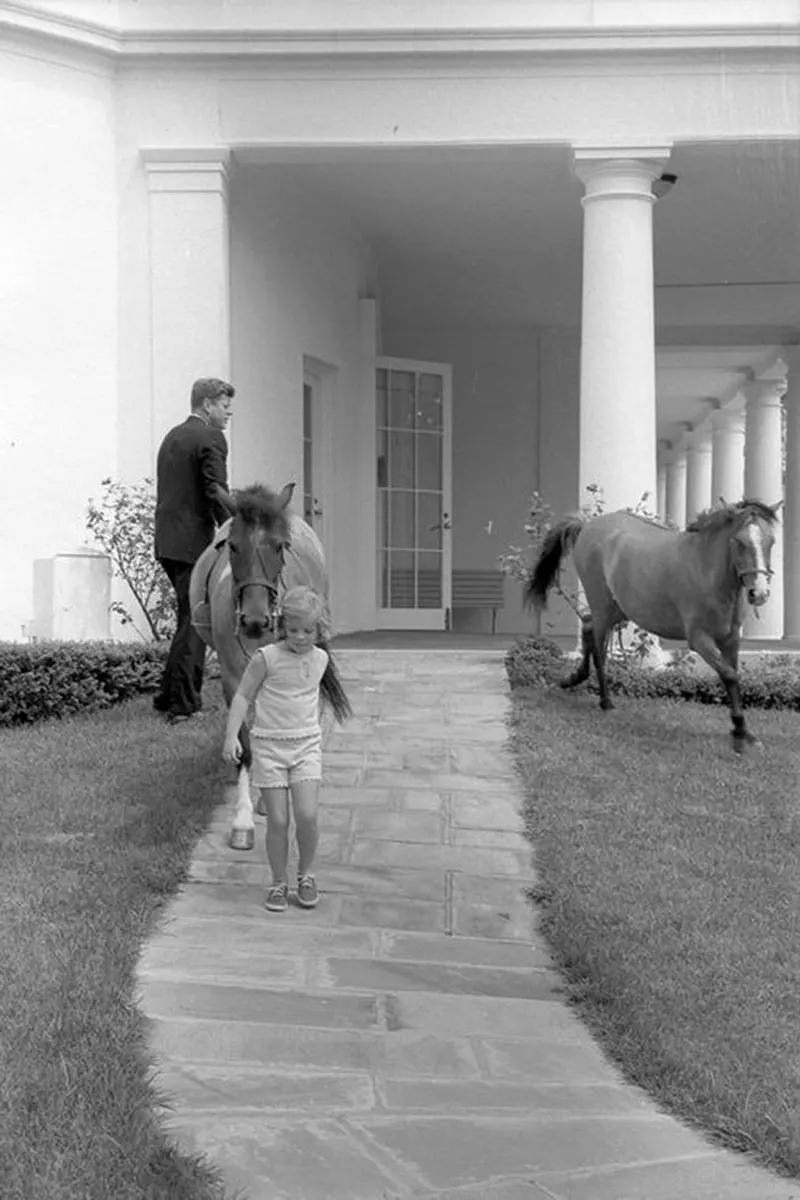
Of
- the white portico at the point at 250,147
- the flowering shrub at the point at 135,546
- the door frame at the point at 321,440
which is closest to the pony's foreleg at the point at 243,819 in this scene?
the flowering shrub at the point at 135,546

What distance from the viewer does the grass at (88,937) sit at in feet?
8.58

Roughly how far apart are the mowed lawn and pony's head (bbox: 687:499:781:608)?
938 millimetres

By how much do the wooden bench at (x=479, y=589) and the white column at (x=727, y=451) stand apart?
20.9 feet

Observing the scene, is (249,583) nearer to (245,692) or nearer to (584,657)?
(245,692)

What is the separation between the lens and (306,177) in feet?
35.6

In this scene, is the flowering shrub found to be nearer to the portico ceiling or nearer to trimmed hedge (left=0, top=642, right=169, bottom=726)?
trimmed hedge (left=0, top=642, right=169, bottom=726)

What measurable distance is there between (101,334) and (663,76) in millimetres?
4581

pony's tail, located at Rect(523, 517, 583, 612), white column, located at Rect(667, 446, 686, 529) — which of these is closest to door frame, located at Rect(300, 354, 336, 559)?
pony's tail, located at Rect(523, 517, 583, 612)

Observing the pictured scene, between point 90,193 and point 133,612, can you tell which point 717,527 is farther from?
point 90,193

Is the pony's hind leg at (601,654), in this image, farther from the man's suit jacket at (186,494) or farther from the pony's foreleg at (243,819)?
the pony's foreleg at (243,819)

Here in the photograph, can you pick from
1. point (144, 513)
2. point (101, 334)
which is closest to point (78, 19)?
point (101, 334)

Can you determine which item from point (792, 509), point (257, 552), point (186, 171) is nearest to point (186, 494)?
point (257, 552)

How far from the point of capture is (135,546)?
8938 mm

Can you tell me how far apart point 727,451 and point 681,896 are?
60.4 feet
